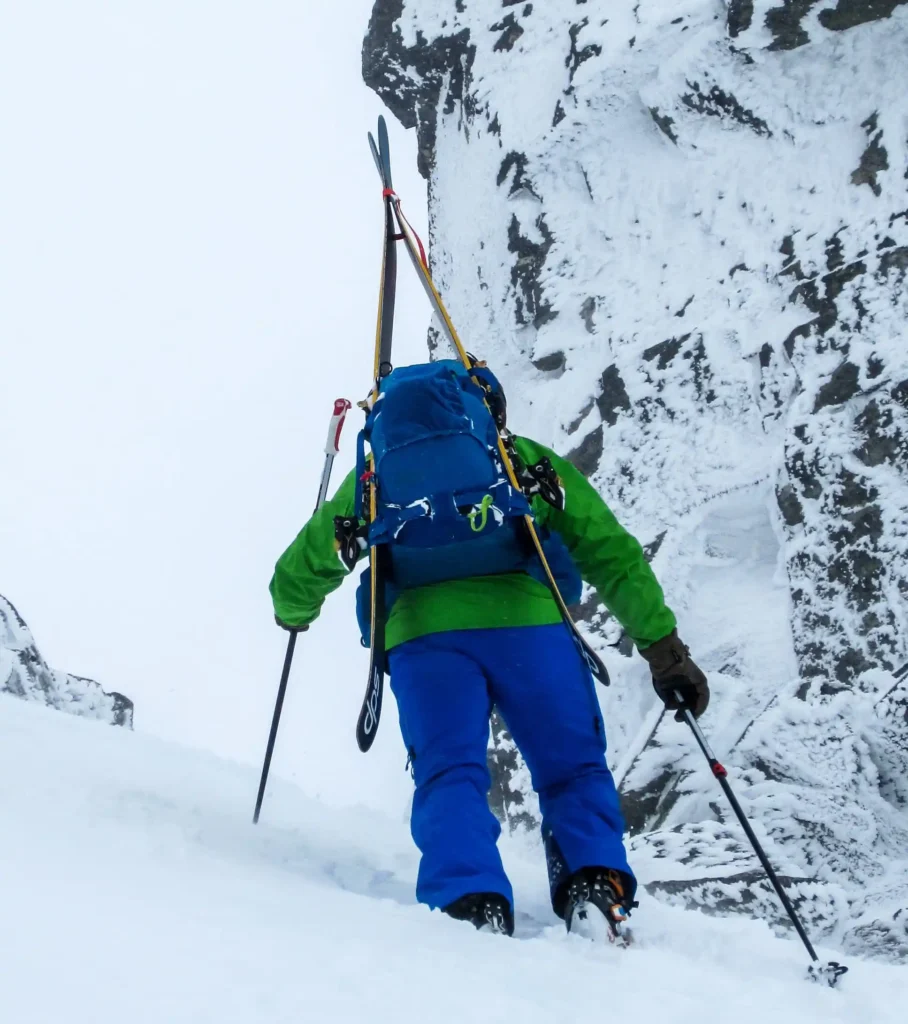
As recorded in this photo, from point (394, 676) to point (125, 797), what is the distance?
1213 mm

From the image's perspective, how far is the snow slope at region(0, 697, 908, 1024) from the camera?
1.57 metres

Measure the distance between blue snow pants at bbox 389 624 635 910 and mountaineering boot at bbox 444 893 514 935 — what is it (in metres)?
0.08

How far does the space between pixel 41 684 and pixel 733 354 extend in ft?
27.7

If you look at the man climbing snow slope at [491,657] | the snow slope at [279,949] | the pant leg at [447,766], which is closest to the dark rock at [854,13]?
the man climbing snow slope at [491,657]

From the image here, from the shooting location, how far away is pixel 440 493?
11.0 feet

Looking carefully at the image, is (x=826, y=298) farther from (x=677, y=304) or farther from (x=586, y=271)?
(x=586, y=271)

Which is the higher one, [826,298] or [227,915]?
[826,298]

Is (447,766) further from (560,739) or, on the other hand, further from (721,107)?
(721,107)

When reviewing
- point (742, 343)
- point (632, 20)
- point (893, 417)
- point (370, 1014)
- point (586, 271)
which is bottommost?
point (370, 1014)

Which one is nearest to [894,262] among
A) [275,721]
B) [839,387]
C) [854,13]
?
[839,387]

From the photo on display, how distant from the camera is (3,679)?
8.62 metres

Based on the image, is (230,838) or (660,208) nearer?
(230,838)

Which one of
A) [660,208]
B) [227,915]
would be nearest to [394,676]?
[227,915]

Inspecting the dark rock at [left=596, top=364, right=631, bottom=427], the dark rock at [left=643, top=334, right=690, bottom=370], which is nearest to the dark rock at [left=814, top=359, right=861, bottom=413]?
the dark rock at [left=643, top=334, right=690, bottom=370]
